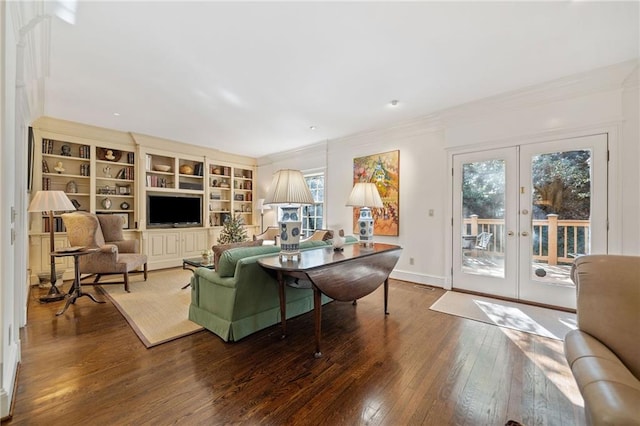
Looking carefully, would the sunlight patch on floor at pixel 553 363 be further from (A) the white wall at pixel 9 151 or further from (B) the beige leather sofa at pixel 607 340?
(A) the white wall at pixel 9 151

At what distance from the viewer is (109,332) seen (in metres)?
2.35

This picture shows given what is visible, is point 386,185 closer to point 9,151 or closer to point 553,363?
point 553,363

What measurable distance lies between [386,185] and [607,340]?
10.9 feet

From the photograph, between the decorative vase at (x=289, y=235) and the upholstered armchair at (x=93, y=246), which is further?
the upholstered armchair at (x=93, y=246)

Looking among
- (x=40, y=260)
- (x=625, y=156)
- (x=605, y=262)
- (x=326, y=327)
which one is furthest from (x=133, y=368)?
(x=625, y=156)

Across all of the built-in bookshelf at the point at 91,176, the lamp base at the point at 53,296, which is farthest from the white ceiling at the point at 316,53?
the lamp base at the point at 53,296

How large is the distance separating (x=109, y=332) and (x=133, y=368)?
0.79 meters

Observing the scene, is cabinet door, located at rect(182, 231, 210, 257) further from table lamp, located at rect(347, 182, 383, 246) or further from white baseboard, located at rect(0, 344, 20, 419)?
table lamp, located at rect(347, 182, 383, 246)

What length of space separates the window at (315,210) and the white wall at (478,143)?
259 millimetres

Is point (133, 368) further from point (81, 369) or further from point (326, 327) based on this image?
point (326, 327)

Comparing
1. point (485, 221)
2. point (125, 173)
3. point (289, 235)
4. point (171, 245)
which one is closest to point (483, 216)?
point (485, 221)

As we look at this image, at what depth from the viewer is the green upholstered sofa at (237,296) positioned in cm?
212

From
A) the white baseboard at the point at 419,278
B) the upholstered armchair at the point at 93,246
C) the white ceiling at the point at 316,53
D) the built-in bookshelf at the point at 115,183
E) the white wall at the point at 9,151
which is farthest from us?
the built-in bookshelf at the point at 115,183

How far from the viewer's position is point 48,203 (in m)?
2.94
